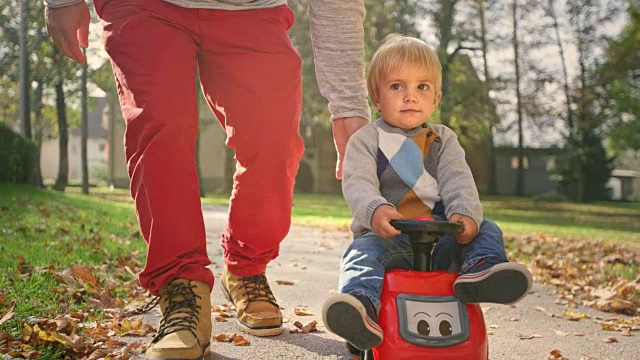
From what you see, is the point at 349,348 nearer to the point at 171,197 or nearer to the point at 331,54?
the point at 171,197

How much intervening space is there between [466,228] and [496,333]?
134 centimetres

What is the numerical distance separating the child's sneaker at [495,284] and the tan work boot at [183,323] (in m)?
1.00

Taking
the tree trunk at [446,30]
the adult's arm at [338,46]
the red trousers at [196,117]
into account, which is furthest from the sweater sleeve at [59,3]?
the tree trunk at [446,30]

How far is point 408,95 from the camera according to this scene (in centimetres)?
262

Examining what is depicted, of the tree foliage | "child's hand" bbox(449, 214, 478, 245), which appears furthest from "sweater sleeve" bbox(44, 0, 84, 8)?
the tree foliage

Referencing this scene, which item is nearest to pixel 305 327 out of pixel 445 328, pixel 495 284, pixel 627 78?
pixel 445 328

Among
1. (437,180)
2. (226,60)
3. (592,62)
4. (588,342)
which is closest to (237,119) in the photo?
(226,60)

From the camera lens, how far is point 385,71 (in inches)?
104

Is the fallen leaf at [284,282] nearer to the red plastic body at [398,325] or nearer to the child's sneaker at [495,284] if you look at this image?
the red plastic body at [398,325]

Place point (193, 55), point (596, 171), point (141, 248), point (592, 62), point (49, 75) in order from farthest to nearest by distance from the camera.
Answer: point (596, 171) < point (592, 62) < point (49, 75) < point (141, 248) < point (193, 55)

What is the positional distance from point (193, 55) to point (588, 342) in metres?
2.32

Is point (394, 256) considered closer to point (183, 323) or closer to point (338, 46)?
point (183, 323)

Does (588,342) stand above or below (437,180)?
below

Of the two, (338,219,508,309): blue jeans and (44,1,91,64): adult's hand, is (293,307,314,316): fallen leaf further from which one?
Result: (44,1,91,64): adult's hand
